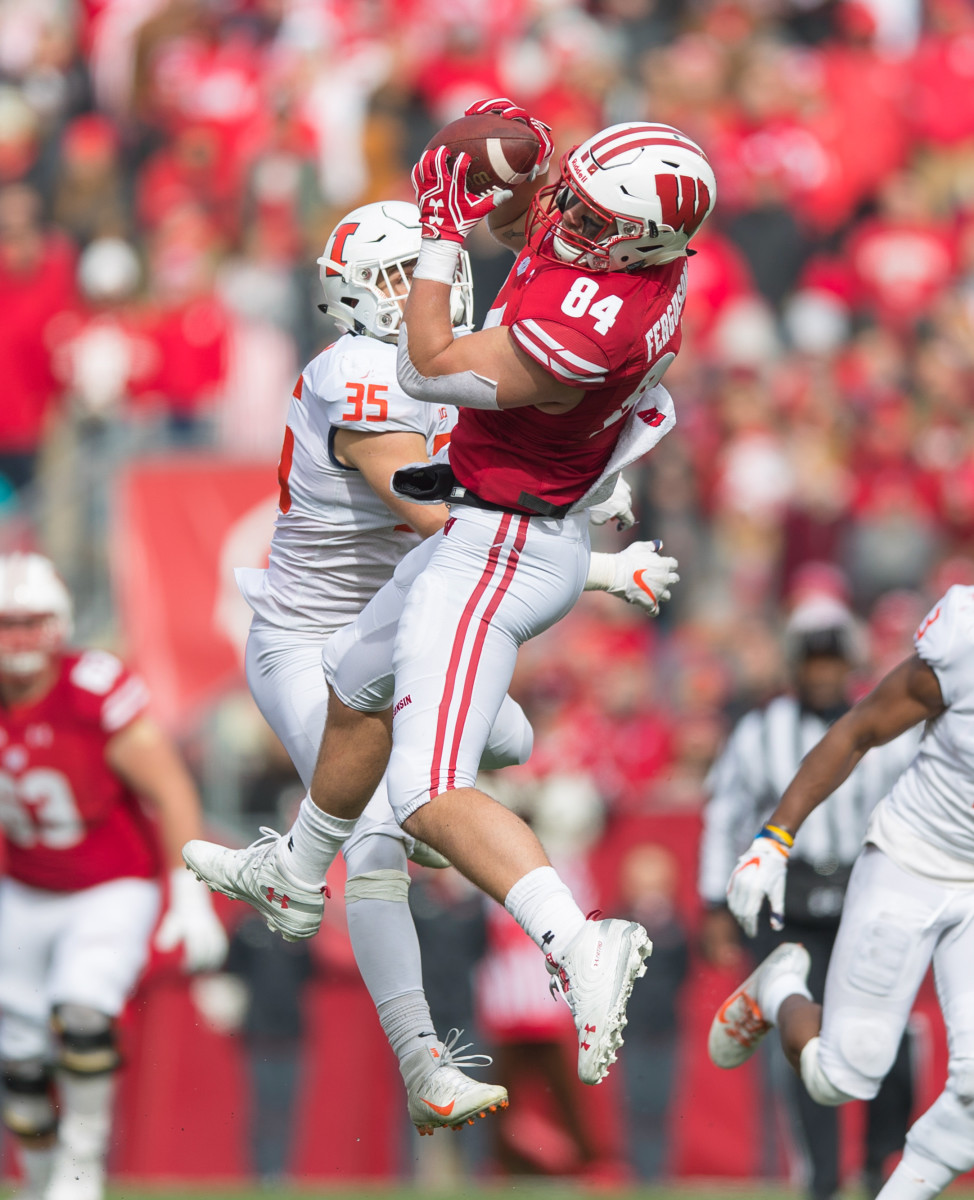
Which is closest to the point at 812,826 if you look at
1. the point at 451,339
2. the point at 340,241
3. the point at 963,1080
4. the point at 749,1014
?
the point at 749,1014

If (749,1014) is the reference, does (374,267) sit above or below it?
above

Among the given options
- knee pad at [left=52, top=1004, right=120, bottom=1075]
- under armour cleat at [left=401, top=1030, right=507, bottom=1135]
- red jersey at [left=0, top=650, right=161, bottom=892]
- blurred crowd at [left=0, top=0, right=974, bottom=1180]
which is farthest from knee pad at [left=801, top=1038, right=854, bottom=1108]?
blurred crowd at [left=0, top=0, right=974, bottom=1180]

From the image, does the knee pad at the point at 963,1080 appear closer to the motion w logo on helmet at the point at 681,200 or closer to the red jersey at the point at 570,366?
the red jersey at the point at 570,366

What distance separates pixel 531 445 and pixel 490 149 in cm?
71

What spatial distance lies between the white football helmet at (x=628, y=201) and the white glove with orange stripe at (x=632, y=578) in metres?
0.90

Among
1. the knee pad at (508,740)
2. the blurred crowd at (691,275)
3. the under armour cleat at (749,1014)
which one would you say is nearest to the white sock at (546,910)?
the knee pad at (508,740)

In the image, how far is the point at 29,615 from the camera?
752 cm

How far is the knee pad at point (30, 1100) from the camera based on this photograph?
775 centimetres

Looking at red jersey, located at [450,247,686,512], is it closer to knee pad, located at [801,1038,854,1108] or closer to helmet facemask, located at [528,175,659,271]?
helmet facemask, located at [528,175,659,271]

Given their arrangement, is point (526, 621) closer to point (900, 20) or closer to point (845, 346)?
point (845, 346)

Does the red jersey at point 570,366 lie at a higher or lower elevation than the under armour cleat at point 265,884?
higher

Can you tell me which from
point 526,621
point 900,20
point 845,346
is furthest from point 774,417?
point 526,621

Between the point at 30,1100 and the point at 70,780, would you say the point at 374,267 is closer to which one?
the point at 70,780

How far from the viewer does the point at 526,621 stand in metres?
5.13
